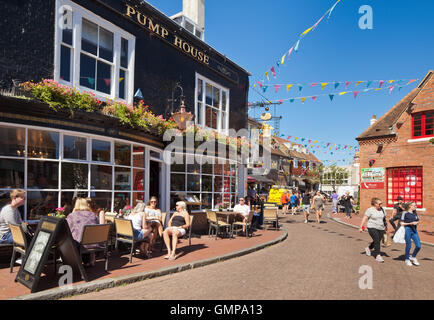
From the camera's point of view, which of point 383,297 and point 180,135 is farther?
point 180,135

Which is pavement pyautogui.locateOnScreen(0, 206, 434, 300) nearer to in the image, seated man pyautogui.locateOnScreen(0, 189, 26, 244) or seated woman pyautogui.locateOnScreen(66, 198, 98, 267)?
seated woman pyautogui.locateOnScreen(66, 198, 98, 267)

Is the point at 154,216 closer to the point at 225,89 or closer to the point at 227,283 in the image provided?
the point at 227,283

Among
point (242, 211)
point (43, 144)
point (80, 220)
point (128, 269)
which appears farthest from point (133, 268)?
point (242, 211)

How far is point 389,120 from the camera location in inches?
782

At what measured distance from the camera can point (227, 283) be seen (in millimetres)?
5699

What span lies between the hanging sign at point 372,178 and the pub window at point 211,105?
→ 10473 mm

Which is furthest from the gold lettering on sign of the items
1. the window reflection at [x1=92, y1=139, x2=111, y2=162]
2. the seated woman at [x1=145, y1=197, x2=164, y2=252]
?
the seated woman at [x1=145, y1=197, x2=164, y2=252]

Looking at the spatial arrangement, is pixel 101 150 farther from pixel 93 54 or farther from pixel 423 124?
pixel 423 124

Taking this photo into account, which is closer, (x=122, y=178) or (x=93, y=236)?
(x=93, y=236)

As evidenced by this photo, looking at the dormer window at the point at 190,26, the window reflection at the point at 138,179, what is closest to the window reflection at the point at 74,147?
the window reflection at the point at 138,179

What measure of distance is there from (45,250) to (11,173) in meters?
2.59

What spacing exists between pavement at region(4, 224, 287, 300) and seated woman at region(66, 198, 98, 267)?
0.63 meters
